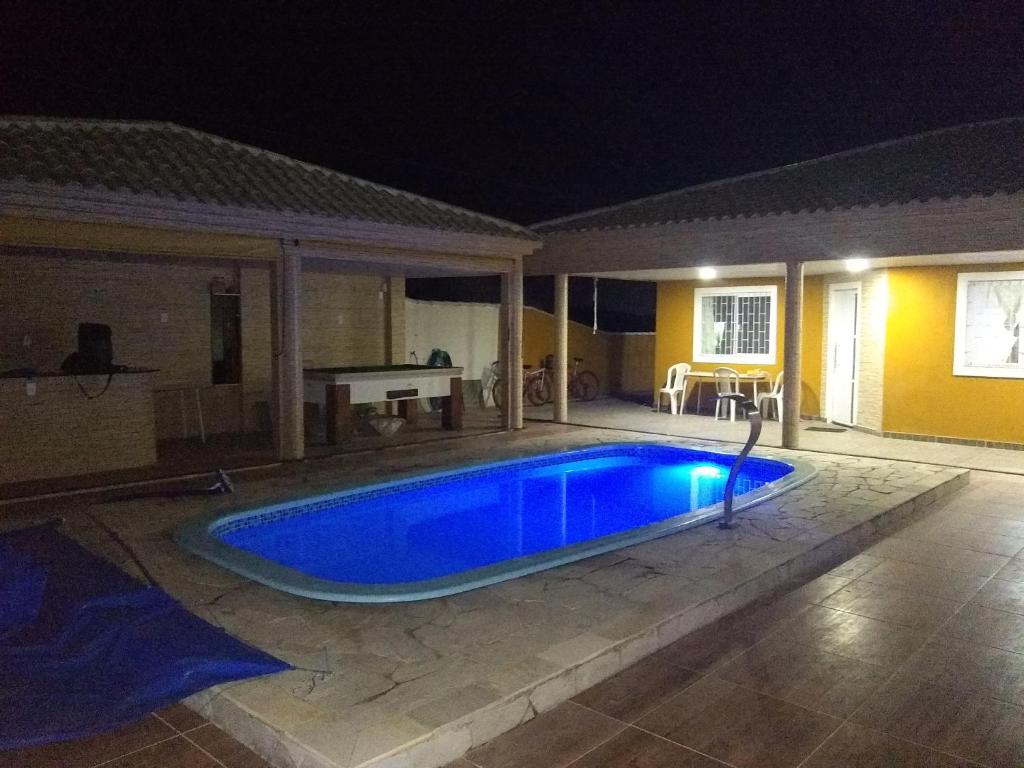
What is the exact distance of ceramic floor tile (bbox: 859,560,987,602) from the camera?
5.43 metres

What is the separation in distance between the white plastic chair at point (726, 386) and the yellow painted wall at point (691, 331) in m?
0.48

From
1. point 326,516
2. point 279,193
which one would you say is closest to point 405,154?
point 279,193

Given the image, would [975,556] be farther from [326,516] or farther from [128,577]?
[128,577]

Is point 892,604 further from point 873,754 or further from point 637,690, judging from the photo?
point 637,690

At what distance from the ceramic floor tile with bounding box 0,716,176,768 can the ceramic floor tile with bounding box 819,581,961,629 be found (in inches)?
162

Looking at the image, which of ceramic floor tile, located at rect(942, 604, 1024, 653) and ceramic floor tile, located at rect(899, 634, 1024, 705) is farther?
ceramic floor tile, located at rect(942, 604, 1024, 653)

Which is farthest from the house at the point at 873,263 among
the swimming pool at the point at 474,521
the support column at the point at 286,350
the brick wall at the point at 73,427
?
the brick wall at the point at 73,427

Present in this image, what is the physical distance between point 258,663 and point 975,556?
18.2 feet

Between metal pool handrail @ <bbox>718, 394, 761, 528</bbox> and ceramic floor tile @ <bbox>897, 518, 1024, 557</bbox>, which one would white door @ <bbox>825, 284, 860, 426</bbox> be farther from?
metal pool handrail @ <bbox>718, 394, 761, 528</bbox>

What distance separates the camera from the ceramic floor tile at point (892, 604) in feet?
16.3

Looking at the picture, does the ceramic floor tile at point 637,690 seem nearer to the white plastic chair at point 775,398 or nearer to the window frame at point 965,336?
the window frame at point 965,336

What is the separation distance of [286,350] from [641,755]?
733 centimetres

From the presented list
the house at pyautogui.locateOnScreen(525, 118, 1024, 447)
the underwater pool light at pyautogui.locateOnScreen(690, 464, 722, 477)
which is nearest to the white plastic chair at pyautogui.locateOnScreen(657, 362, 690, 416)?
the house at pyautogui.locateOnScreen(525, 118, 1024, 447)

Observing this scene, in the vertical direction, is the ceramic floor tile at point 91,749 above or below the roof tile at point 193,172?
below
